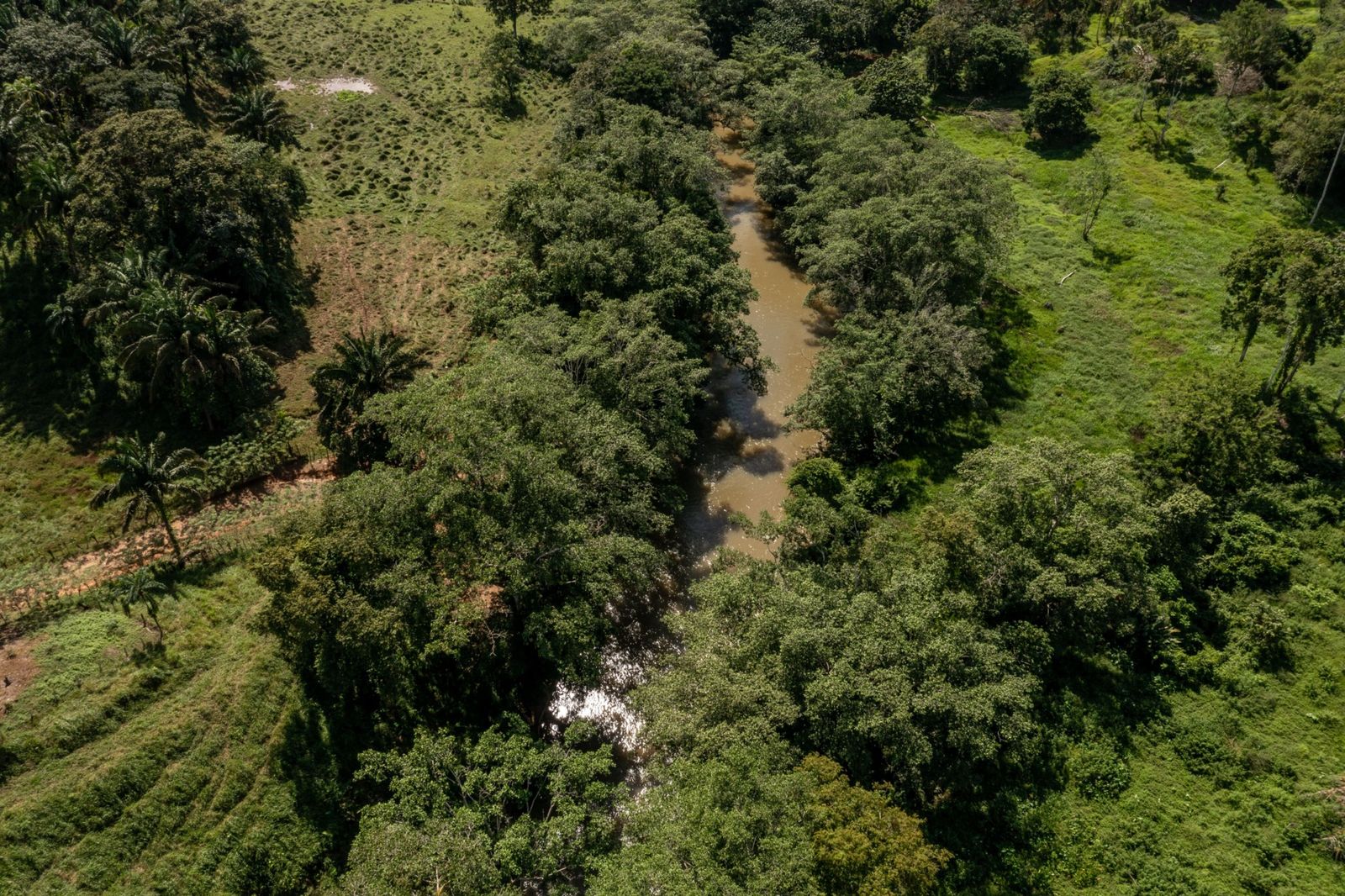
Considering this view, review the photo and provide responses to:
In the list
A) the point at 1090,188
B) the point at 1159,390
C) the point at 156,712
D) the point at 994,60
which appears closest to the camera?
the point at 156,712

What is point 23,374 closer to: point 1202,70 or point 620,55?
point 620,55

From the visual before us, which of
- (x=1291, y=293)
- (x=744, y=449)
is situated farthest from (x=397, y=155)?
(x=1291, y=293)

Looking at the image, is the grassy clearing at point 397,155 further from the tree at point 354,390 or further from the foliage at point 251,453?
the tree at point 354,390

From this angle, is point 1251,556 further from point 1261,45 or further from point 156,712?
point 1261,45

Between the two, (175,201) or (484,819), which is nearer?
(484,819)

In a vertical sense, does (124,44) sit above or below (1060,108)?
above

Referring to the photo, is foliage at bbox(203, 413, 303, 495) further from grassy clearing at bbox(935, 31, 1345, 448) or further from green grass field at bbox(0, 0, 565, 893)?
grassy clearing at bbox(935, 31, 1345, 448)
